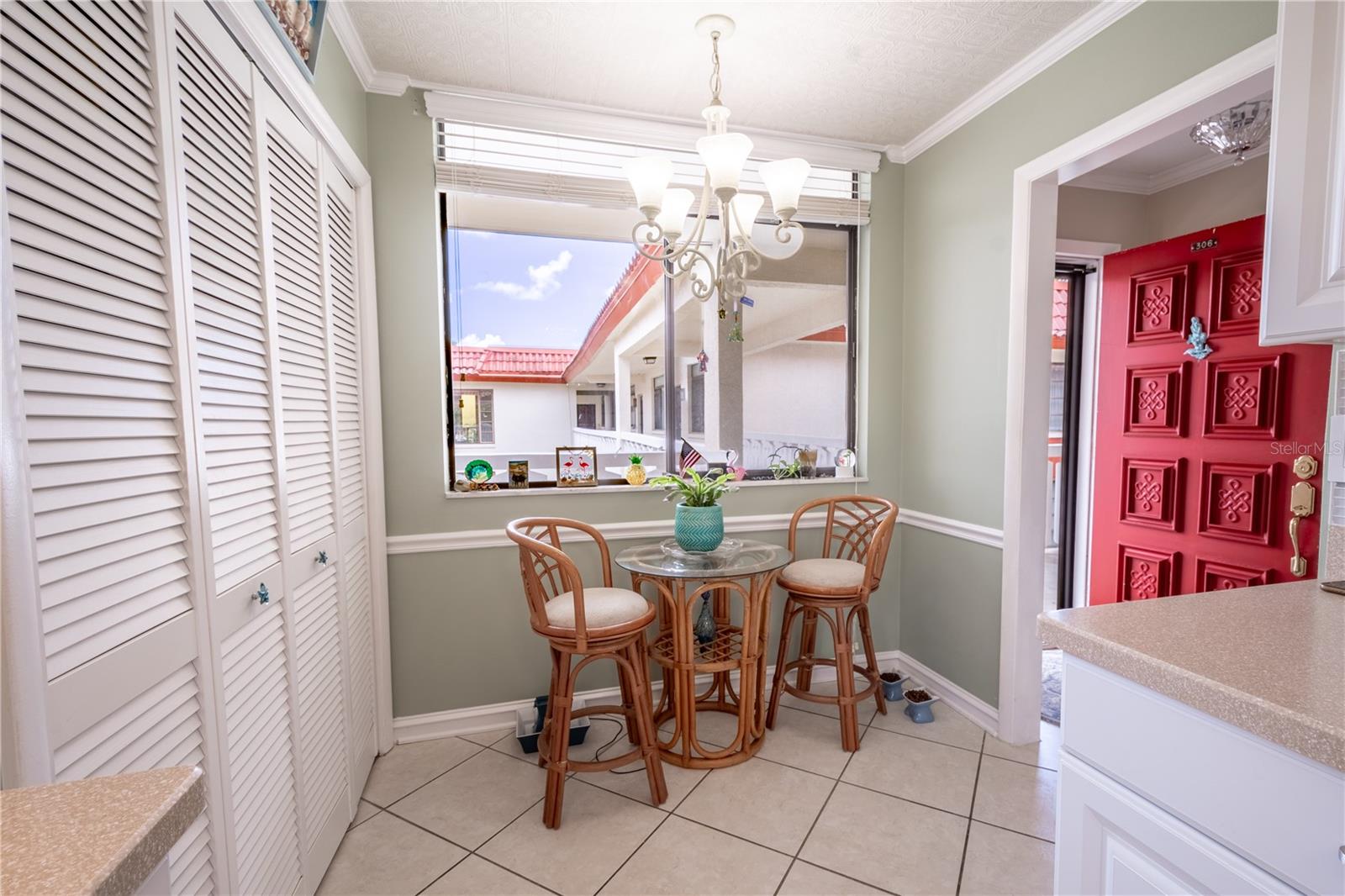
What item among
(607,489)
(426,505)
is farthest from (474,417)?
(607,489)

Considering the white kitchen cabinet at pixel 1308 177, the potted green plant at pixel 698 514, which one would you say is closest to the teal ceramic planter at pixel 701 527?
the potted green plant at pixel 698 514

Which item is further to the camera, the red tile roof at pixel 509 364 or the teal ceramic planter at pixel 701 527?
the red tile roof at pixel 509 364

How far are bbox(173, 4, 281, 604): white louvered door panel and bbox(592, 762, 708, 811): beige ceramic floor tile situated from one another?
1.37m

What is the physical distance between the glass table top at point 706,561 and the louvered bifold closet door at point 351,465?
0.95 metres

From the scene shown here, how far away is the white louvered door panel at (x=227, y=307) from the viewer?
1.10 meters

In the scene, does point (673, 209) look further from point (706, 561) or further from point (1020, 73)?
point (1020, 73)

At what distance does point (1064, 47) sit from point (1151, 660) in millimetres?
2187

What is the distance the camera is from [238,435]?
1.24 meters

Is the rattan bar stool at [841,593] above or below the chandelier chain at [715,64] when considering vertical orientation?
below

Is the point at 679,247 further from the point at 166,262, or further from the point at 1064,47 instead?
the point at 1064,47

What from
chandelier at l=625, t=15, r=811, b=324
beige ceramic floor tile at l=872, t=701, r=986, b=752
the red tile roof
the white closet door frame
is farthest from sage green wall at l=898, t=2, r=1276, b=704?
the white closet door frame

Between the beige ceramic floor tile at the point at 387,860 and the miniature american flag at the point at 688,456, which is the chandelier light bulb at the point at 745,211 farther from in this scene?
the beige ceramic floor tile at the point at 387,860

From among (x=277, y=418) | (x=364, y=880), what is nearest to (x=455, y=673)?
(x=364, y=880)

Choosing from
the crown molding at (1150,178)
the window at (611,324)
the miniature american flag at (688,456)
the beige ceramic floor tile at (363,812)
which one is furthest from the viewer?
the miniature american flag at (688,456)
